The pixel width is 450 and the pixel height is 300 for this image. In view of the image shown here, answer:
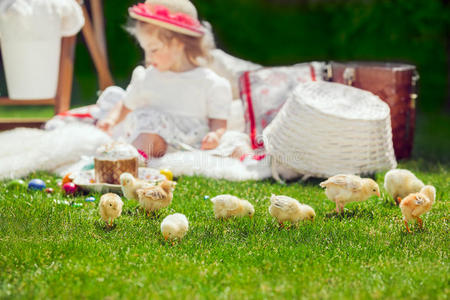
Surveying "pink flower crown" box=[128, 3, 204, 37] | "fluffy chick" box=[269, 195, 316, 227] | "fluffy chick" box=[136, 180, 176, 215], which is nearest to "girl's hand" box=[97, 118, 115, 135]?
"pink flower crown" box=[128, 3, 204, 37]

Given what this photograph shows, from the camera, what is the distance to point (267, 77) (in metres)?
3.76

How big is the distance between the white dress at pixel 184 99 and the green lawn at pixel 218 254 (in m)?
0.90

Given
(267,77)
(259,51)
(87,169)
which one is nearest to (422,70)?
(259,51)

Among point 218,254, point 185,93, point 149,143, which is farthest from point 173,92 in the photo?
point 218,254

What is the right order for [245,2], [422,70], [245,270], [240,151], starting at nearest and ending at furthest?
[245,270]
[240,151]
[422,70]
[245,2]

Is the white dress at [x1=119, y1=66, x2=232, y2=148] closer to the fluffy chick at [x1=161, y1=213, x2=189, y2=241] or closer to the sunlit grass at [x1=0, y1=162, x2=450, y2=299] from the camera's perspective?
the sunlit grass at [x1=0, y1=162, x2=450, y2=299]

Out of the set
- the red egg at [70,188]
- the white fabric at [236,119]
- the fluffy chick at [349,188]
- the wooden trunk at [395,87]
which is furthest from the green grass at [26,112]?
the fluffy chick at [349,188]

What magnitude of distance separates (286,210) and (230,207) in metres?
0.22

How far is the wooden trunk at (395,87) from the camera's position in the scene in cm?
360

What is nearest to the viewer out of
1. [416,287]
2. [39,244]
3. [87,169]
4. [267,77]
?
[416,287]

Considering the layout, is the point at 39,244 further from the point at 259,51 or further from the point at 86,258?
the point at 259,51

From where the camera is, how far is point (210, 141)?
11.2ft

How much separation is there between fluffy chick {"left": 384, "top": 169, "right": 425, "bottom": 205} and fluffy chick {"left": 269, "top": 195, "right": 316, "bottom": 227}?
19.7 inches

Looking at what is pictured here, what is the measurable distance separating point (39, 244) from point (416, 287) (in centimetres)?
122
